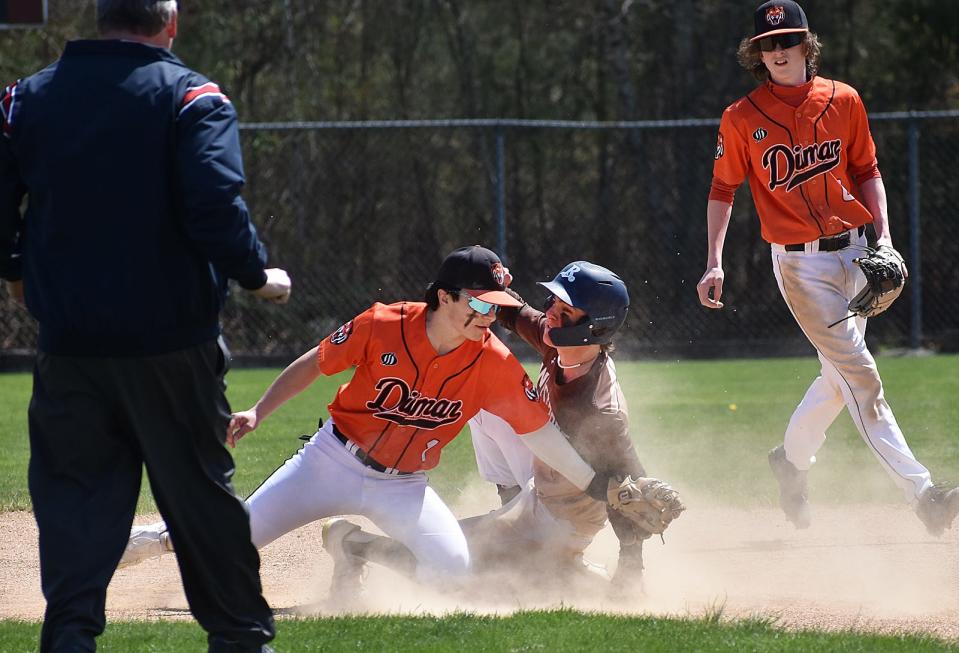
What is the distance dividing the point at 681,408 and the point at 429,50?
1115cm

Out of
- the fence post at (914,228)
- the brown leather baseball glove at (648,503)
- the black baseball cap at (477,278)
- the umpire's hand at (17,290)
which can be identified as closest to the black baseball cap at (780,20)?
the black baseball cap at (477,278)

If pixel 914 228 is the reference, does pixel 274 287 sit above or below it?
above

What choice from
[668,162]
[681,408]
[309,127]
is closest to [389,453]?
[681,408]

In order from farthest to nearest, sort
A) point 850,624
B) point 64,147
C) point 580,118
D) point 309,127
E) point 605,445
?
point 580,118, point 309,127, point 605,445, point 850,624, point 64,147

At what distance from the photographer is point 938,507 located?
5535 millimetres

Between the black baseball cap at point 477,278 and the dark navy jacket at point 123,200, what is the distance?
A: 1439 mm

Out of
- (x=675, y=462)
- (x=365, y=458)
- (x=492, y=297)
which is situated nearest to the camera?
(x=492, y=297)

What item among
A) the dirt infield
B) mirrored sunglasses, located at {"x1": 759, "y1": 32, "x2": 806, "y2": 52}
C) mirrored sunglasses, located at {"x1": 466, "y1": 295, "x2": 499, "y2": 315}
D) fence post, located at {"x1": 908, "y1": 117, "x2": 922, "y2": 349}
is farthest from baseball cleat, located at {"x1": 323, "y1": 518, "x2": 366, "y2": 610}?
fence post, located at {"x1": 908, "y1": 117, "x2": 922, "y2": 349}

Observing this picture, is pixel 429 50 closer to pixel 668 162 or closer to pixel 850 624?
pixel 668 162

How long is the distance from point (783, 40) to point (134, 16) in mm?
3291

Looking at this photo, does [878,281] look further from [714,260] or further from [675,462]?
[675,462]

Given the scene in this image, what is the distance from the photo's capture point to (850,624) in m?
4.56

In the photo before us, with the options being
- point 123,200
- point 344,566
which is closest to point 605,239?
point 344,566

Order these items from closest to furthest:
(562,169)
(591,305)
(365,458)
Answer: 1. (365,458)
2. (591,305)
3. (562,169)
